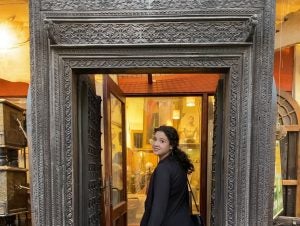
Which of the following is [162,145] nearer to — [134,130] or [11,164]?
[11,164]

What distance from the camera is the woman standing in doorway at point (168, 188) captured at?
7.14 ft

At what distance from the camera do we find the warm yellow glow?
9.87 ft

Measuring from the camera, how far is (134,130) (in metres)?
4.45

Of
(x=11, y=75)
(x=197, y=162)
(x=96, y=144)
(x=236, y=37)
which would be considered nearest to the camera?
(x=236, y=37)

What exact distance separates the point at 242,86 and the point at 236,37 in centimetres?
24

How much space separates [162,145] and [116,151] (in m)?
0.98

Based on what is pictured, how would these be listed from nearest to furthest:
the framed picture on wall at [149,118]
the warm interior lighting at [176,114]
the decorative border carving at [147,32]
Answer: the decorative border carving at [147,32] < the warm interior lighting at [176,114] < the framed picture on wall at [149,118]

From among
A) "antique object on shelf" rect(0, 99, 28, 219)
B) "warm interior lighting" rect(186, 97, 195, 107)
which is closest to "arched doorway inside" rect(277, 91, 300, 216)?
"warm interior lighting" rect(186, 97, 195, 107)

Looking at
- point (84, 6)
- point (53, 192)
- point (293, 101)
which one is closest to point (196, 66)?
point (84, 6)

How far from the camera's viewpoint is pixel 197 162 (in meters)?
4.04

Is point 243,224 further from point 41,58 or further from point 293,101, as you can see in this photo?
point 293,101

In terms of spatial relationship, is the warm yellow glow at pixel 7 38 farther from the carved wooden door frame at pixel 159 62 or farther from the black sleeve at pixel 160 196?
the black sleeve at pixel 160 196

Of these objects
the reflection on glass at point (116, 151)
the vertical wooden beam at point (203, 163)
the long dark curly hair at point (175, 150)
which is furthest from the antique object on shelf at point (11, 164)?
the vertical wooden beam at point (203, 163)

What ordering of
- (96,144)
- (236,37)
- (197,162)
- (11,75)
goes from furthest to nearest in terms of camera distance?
(197,162) → (11,75) → (96,144) → (236,37)
